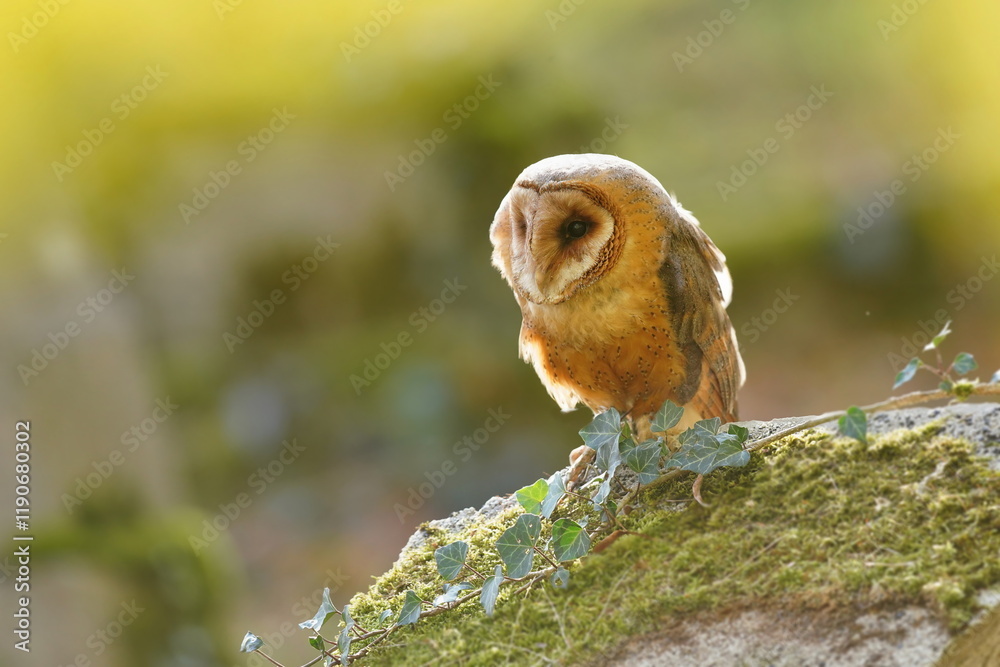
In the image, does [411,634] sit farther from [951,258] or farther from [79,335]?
[951,258]

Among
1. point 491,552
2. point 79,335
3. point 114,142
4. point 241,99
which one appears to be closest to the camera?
point 491,552

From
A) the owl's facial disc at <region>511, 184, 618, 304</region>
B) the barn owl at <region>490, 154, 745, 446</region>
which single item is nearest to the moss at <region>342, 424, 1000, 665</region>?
the barn owl at <region>490, 154, 745, 446</region>

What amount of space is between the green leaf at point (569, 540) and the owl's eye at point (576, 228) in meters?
0.64

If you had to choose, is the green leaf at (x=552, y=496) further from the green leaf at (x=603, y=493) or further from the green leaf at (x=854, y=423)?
the green leaf at (x=854, y=423)

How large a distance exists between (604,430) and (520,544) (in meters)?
0.26

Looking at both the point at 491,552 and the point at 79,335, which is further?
the point at 79,335

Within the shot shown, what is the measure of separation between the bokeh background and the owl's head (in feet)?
7.08

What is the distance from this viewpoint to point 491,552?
5.35ft

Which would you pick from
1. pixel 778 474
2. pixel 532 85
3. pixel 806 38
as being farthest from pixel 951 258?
pixel 778 474

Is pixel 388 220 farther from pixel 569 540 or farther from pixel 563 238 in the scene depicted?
pixel 569 540

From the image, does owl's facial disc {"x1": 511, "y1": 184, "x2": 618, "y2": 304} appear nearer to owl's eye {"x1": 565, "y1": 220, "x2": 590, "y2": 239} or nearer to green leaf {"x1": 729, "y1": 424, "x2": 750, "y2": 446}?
owl's eye {"x1": 565, "y1": 220, "x2": 590, "y2": 239}

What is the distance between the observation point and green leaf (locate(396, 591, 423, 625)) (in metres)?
1.46

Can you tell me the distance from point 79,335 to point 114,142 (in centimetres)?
90

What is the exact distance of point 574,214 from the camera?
175 centimetres
